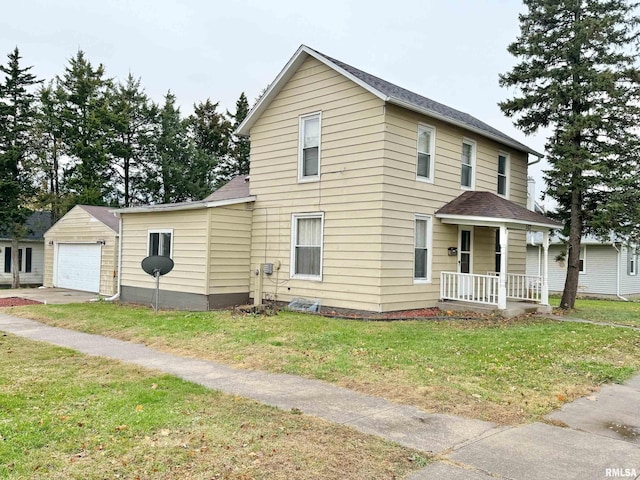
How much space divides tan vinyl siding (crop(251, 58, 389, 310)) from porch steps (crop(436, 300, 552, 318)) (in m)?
2.52

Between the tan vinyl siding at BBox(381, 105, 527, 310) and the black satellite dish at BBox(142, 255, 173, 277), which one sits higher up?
the tan vinyl siding at BBox(381, 105, 527, 310)

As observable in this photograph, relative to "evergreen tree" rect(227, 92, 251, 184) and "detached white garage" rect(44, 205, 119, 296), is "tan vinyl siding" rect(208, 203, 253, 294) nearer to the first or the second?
"detached white garage" rect(44, 205, 119, 296)

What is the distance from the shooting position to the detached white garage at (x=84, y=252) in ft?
62.7

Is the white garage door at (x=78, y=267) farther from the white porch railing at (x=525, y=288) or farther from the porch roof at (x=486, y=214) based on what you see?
the white porch railing at (x=525, y=288)

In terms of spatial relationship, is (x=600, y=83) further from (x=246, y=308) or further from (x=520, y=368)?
(x=246, y=308)

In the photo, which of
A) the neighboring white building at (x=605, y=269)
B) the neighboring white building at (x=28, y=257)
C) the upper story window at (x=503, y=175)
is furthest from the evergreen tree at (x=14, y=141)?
the neighboring white building at (x=605, y=269)

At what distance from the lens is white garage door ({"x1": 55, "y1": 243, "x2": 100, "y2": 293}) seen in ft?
66.6

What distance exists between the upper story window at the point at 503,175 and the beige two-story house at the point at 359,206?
0.47 metres

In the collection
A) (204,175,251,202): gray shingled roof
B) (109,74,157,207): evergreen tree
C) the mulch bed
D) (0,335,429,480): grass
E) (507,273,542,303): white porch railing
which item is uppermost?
(109,74,157,207): evergreen tree

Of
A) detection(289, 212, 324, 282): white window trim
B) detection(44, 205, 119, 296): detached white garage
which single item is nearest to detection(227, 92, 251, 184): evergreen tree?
detection(44, 205, 119, 296): detached white garage

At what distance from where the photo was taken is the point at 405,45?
1919cm

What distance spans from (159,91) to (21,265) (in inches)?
640

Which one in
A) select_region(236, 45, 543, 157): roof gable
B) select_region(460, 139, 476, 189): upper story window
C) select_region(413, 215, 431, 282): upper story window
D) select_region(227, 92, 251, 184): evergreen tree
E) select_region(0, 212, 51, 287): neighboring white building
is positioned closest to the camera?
select_region(236, 45, 543, 157): roof gable

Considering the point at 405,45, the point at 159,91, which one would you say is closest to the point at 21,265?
the point at 159,91
